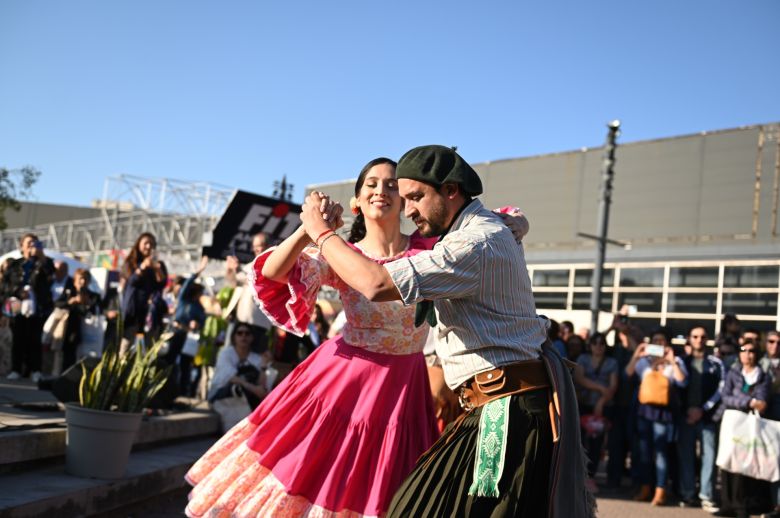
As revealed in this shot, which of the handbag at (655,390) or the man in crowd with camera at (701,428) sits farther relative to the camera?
the handbag at (655,390)

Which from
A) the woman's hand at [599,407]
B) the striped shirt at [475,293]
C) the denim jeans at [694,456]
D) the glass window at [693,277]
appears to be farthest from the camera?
the glass window at [693,277]

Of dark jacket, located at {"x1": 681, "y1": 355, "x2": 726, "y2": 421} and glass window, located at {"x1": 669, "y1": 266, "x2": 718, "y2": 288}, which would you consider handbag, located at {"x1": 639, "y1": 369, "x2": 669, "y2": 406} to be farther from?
glass window, located at {"x1": 669, "y1": 266, "x2": 718, "y2": 288}

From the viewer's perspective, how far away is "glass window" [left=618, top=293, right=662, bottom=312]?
2458cm

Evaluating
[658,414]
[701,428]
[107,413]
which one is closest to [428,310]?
[107,413]

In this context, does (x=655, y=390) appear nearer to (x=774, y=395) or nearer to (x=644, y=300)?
(x=774, y=395)

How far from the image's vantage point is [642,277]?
2527 cm

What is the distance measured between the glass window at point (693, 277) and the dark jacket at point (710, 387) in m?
14.7

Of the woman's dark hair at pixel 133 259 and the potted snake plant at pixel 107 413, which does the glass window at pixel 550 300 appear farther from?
the potted snake plant at pixel 107 413

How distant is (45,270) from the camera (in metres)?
10.4

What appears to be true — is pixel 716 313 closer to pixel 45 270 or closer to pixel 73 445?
pixel 45 270

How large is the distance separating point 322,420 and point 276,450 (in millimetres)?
245

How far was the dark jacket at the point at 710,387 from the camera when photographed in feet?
31.1

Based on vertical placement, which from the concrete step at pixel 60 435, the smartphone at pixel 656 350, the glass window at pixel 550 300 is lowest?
the concrete step at pixel 60 435

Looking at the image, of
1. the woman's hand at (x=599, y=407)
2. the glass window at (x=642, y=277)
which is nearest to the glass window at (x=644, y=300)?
the glass window at (x=642, y=277)
